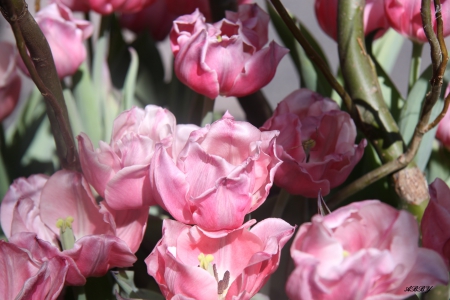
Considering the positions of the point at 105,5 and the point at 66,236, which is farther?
the point at 105,5

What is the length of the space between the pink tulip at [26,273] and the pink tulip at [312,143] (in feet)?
0.37

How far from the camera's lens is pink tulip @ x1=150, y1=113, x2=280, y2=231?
0.67 ft

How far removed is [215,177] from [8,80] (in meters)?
0.22

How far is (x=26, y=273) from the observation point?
231 mm

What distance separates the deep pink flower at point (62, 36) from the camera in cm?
35

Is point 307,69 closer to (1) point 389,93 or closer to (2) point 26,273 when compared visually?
(1) point 389,93

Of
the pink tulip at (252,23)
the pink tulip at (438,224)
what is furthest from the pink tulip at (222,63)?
the pink tulip at (438,224)

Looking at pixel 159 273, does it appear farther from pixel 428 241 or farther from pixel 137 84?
pixel 137 84

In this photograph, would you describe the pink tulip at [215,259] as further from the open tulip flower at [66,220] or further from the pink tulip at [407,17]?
the pink tulip at [407,17]

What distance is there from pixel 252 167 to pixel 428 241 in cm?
8

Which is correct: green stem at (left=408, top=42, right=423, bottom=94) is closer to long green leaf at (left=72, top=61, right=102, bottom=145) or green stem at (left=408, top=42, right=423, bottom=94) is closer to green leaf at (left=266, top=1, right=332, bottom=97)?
green leaf at (left=266, top=1, right=332, bottom=97)

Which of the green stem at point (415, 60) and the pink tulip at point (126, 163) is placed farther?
the green stem at point (415, 60)

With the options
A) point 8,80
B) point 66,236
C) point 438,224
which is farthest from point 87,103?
point 438,224

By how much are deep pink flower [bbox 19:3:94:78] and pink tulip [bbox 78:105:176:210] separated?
Result: 120mm
